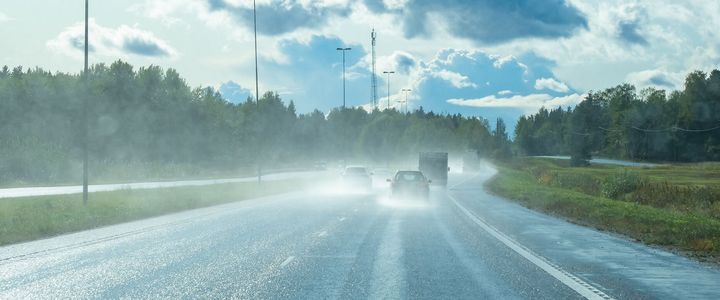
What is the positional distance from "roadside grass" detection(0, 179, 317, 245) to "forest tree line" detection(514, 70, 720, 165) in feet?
387

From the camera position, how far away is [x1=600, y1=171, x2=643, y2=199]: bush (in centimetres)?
4584

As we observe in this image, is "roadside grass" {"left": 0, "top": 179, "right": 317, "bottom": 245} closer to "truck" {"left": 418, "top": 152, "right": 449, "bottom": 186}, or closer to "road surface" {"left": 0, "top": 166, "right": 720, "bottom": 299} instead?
"road surface" {"left": 0, "top": 166, "right": 720, "bottom": 299}

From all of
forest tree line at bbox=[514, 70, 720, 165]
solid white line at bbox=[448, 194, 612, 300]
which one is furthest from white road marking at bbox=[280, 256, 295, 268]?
forest tree line at bbox=[514, 70, 720, 165]

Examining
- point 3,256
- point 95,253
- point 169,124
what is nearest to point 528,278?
point 95,253

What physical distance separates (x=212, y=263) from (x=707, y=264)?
861 centimetres

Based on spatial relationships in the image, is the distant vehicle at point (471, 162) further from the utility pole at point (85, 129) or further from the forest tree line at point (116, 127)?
the utility pole at point (85, 129)

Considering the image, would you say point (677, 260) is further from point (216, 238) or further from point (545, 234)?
point (216, 238)

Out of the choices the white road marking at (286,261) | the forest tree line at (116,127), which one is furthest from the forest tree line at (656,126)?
the white road marking at (286,261)

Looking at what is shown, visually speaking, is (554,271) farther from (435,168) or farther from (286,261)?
(435,168)

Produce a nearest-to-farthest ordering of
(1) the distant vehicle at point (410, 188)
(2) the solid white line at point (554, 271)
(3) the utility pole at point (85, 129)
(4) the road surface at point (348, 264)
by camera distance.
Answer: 1. (2) the solid white line at point (554, 271)
2. (4) the road surface at point (348, 264)
3. (3) the utility pole at point (85, 129)
4. (1) the distant vehicle at point (410, 188)

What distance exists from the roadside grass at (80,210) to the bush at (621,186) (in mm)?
20901

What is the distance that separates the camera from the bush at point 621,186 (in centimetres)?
4584

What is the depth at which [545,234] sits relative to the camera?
2014 centimetres

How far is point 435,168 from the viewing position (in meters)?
64.7
